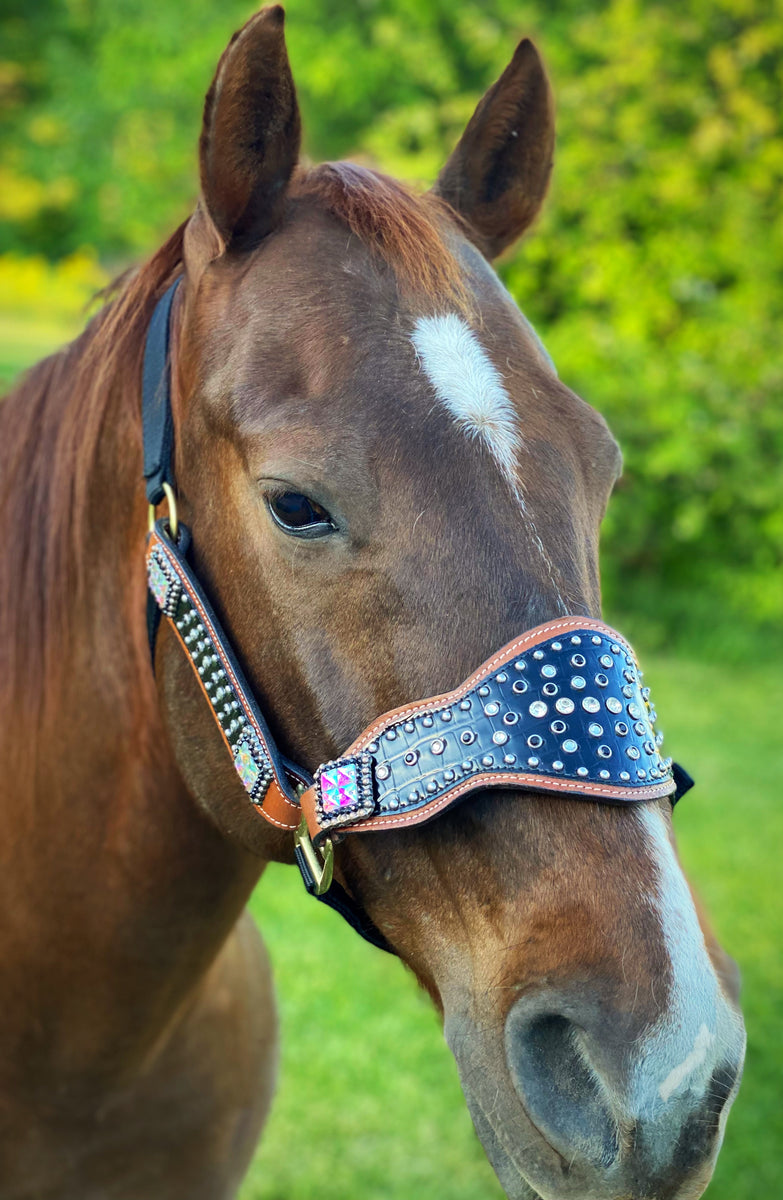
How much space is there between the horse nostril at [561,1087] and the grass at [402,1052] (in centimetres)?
154

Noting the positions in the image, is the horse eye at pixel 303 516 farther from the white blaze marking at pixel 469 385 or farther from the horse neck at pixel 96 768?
the horse neck at pixel 96 768

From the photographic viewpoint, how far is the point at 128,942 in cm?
177

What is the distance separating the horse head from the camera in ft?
3.69

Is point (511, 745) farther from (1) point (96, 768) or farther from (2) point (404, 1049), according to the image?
(2) point (404, 1049)

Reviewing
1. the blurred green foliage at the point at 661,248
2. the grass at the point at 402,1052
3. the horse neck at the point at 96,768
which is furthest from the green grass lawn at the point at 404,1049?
the blurred green foliage at the point at 661,248

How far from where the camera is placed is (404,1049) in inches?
172

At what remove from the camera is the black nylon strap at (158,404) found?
1.56m

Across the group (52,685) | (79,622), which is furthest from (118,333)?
(52,685)

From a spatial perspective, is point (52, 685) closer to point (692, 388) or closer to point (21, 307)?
point (692, 388)

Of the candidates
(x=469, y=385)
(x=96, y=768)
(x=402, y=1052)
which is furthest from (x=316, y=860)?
(x=402, y=1052)

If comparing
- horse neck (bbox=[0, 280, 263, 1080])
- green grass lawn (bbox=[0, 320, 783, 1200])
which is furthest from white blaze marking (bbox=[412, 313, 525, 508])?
green grass lawn (bbox=[0, 320, 783, 1200])

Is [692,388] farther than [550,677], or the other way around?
[692,388]

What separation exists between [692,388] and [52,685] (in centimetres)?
798

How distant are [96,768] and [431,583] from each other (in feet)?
2.71
